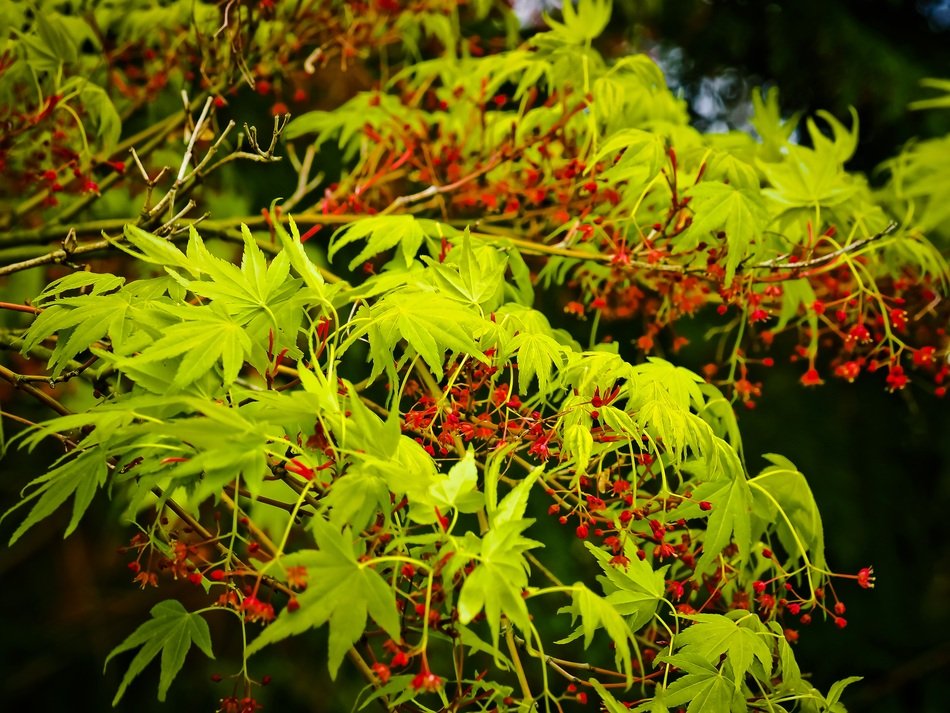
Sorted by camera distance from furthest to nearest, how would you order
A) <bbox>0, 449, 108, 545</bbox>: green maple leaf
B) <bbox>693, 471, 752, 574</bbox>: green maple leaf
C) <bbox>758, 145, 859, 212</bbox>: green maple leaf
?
<bbox>758, 145, 859, 212</bbox>: green maple leaf
<bbox>693, 471, 752, 574</bbox>: green maple leaf
<bbox>0, 449, 108, 545</bbox>: green maple leaf

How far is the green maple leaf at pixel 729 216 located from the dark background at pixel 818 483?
0.99 metres

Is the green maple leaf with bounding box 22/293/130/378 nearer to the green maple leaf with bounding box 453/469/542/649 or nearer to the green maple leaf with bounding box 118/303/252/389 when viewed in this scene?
the green maple leaf with bounding box 118/303/252/389

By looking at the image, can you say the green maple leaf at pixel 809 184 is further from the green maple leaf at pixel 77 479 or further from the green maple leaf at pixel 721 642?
the green maple leaf at pixel 77 479

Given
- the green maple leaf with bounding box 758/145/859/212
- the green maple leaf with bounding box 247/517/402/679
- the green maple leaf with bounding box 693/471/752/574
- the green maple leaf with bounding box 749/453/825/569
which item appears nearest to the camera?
the green maple leaf with bounding box 247/517/402/679

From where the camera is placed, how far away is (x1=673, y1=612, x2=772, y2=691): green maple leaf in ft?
3.60

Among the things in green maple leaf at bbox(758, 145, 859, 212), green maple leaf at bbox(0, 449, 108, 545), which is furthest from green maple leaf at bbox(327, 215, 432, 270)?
green maple leaf at bbox(758, 145, 859, 212)

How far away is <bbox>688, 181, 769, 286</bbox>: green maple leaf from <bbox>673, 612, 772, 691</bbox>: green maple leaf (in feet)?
1.74

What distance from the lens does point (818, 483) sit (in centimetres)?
251

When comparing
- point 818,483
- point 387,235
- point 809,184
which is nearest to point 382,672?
point 387,235

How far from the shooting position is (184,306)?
102 cm

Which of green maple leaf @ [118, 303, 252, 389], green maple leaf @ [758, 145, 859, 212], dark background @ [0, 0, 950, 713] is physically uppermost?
green maple leaf @ [758, 145, 859, 212]

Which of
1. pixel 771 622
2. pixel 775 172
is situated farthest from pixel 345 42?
pixel 771 622

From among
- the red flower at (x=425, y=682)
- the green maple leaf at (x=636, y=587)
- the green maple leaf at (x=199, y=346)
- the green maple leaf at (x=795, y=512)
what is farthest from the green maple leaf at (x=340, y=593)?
the green maple leaf at (x=795, y=512)

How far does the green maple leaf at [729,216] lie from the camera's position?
1.39 m
